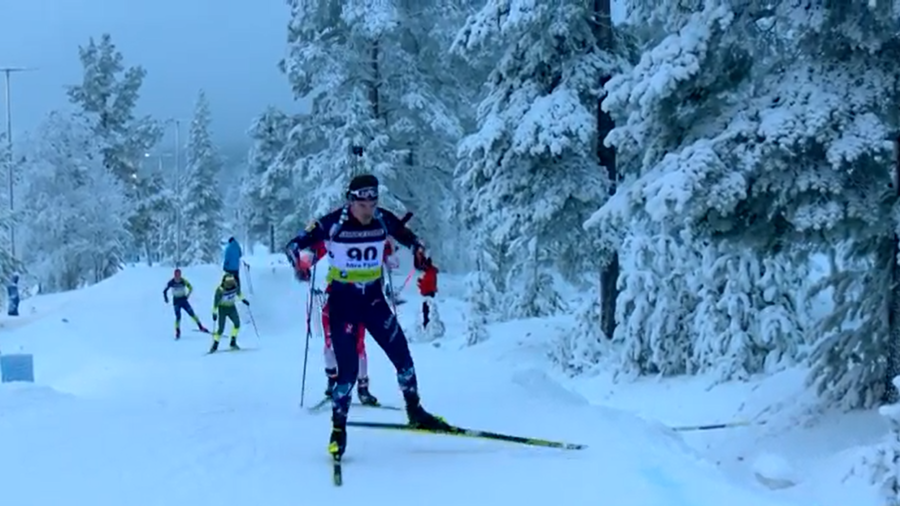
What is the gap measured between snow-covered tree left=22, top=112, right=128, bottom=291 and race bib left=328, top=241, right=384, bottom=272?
4331 cm

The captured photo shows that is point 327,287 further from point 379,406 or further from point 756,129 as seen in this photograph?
point 756,129

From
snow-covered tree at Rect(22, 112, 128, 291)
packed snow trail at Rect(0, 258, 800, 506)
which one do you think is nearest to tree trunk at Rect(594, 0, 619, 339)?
packed snow trail at Rect(0, 258, 800, 506)

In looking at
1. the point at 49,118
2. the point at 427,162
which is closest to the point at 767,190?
the point at 427,162

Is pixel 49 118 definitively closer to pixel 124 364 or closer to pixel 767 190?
pixel 124 364

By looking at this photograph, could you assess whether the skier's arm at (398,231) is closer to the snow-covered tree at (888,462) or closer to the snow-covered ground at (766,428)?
the snow-covered ground at (766,428)

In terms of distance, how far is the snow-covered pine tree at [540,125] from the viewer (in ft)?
47.3

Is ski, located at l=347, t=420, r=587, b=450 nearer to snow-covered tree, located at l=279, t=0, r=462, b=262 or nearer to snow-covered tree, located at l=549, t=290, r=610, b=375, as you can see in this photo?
snow-covered tree, located at l=549, t=290, r=610, b=375

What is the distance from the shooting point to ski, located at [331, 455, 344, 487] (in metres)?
5.66

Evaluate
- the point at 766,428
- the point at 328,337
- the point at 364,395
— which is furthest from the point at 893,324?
the point at 328,337

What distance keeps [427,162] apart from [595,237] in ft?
38.8

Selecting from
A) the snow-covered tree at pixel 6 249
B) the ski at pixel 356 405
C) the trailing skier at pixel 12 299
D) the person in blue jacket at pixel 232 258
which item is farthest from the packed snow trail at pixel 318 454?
the trailing skier at pixel 12 299

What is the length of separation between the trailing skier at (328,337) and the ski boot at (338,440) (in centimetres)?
57

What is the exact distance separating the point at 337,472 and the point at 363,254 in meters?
1.64

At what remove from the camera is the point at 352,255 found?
6.65 meters
